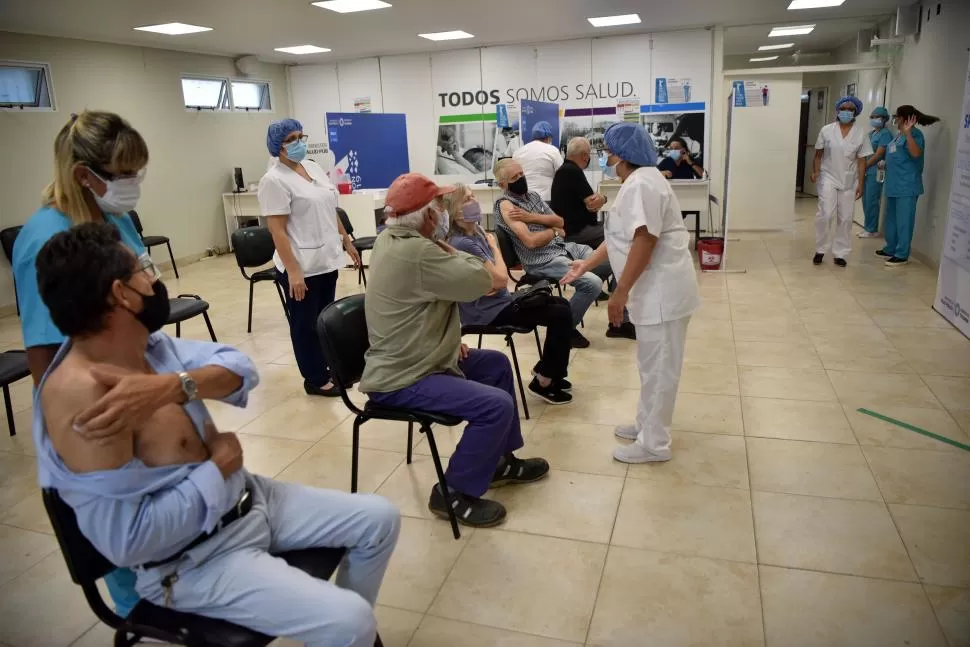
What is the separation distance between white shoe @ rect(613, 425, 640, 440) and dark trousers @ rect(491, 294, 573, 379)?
489 mm

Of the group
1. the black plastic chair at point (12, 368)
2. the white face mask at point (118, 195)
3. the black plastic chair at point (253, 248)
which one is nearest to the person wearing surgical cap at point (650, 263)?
the white face mask at point (118, 195)

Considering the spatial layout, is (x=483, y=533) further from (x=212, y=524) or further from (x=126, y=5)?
(x=126, y=5)

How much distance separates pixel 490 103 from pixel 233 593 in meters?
8.52

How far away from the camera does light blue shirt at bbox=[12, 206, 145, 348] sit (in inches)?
66.9

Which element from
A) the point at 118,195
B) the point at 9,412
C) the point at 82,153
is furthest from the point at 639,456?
the point at 9,412

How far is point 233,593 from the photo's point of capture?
1.34 metres

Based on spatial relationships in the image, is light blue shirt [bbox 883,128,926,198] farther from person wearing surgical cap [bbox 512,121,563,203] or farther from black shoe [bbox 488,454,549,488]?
black shoe [bbox 488,454,549,488]

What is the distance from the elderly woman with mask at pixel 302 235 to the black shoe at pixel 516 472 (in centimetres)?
144

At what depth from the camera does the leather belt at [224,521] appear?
1.37m

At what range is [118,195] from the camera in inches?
71.9

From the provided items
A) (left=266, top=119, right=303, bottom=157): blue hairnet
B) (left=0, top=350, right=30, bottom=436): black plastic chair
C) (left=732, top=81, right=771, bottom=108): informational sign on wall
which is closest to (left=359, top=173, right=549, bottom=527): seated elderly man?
(left=266, top=119, right=303, bottom=157): blue hairnet

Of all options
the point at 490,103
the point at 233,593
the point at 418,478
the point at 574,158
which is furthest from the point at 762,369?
the point at 490,103

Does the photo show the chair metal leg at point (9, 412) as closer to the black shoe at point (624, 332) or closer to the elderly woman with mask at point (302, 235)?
the elderly woman with mask at point (302, 235)

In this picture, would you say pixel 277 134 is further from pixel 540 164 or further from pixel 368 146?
pixel 368 146
